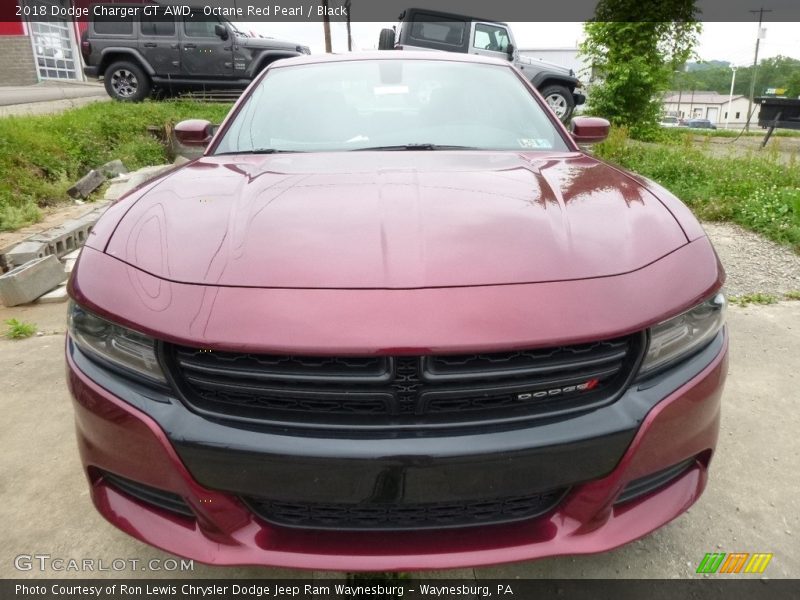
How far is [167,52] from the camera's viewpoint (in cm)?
1105

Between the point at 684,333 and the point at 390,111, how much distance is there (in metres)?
1.51

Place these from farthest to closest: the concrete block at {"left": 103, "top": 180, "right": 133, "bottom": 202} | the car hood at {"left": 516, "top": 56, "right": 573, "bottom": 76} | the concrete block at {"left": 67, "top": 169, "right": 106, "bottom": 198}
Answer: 1. the car hood at {"left": 516, "top": 56, "right": 573, "bottom": 76}
2. the concrete block at {"left": 67, "top": 169, "right": 106, "bottom": 198}
3. the concrete block at {"left": 103, "top": 180, "right": 133, "bottom": 202}

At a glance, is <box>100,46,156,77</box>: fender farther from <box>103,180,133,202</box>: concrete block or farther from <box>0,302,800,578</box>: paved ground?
<box>0,302,800,578</box>: paved ground

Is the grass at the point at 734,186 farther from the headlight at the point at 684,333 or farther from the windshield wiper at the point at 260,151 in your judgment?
the windshield wiper at the point at 260,151

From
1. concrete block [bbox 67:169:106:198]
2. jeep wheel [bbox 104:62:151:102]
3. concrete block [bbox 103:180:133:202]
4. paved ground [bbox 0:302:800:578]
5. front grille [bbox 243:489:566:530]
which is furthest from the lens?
jeep wheel [bbox 104:62:151:102]

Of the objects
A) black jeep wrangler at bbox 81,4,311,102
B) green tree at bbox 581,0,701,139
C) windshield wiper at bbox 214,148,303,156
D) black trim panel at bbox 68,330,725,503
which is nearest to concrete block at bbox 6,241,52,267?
windshield wiper at bbox 214,148,303,156

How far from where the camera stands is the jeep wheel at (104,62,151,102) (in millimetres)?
11094

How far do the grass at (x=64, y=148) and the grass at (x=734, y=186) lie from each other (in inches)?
235

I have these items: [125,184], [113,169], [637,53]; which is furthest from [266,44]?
[637,53]

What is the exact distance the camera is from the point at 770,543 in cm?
180

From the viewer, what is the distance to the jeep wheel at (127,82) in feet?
36.4

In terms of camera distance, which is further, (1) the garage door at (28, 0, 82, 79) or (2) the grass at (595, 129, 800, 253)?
(1) the garage door at (28, 0, 82, 79)

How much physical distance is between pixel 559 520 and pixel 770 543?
90 cm

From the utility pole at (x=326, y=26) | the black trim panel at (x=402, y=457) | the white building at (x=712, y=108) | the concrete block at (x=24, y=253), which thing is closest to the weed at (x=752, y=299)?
the black trim panel at (x=402, y=457)
